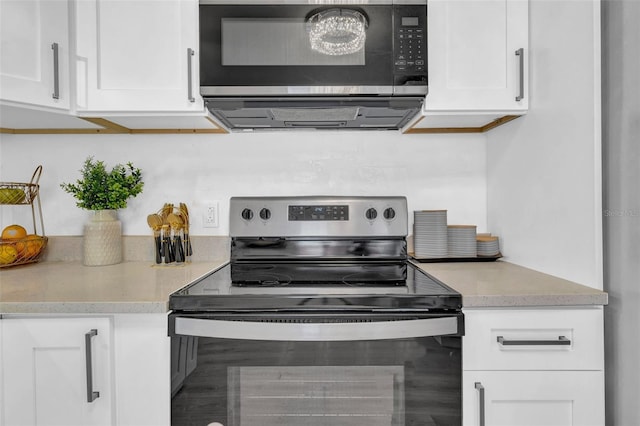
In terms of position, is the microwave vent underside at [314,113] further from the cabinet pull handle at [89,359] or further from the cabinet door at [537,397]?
the cabinet door at [537,397]

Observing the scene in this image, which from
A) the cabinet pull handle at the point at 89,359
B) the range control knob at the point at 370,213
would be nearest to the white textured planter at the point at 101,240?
the cabinet pull handle at the point at 89,359

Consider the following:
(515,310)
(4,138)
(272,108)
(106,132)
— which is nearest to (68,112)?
(106,132)

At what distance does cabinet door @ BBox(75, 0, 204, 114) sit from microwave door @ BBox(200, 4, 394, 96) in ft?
0.29

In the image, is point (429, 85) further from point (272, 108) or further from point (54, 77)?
point (54, 77)

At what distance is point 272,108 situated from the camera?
54.4 inches

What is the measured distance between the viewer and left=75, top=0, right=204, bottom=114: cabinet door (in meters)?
1.31

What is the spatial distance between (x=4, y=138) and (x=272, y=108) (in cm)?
121

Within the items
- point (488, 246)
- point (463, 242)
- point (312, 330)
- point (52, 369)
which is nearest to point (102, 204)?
point (52, 369)

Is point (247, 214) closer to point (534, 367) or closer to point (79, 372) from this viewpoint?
point (79, 372)

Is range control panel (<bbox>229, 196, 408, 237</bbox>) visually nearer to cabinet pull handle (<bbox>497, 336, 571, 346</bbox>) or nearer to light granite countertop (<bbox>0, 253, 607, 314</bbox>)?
light granite countertop (<bbox>0, 253, 607, 314</bbox>)

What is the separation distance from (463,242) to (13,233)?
1.79m

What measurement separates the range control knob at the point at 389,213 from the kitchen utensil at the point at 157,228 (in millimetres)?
929

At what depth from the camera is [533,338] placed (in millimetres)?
1044

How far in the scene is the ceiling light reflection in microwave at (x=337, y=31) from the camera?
1.28 m
